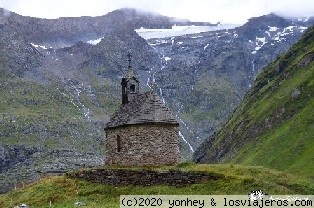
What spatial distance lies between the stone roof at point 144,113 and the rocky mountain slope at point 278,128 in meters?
50.7

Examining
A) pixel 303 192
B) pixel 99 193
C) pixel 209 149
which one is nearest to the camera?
pixel 303 192

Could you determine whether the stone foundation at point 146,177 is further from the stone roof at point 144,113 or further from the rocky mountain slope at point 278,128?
the rocky mountain slope at point 278,128

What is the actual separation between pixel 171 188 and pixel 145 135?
10551 mm

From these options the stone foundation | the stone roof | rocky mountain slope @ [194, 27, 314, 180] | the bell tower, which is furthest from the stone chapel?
rocky mountain slope @ [194, 27, 314, 180]

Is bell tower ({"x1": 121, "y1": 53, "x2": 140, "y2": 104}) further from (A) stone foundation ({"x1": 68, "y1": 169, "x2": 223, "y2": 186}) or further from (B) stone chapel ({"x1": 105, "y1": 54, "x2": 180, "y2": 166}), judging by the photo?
(A) stone foundation ({"x1": 68, "y1": 169, "x2": 223, "y2": 186})

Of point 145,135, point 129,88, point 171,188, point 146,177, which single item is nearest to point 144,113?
point 145,135

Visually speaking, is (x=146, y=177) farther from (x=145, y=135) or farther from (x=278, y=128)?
(x=278, y=128)

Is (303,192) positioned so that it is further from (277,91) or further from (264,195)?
(277,91)

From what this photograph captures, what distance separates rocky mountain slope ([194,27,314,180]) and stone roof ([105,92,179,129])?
50722 mm

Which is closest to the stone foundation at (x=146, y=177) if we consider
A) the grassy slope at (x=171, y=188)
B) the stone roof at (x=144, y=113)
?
the grassy slope at (x=171, y=188)

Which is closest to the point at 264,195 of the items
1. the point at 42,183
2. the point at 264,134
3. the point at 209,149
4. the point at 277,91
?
the point at 42,183

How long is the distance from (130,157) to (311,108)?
91.1m

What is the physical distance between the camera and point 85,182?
5206 centimetres

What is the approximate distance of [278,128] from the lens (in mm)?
146625
